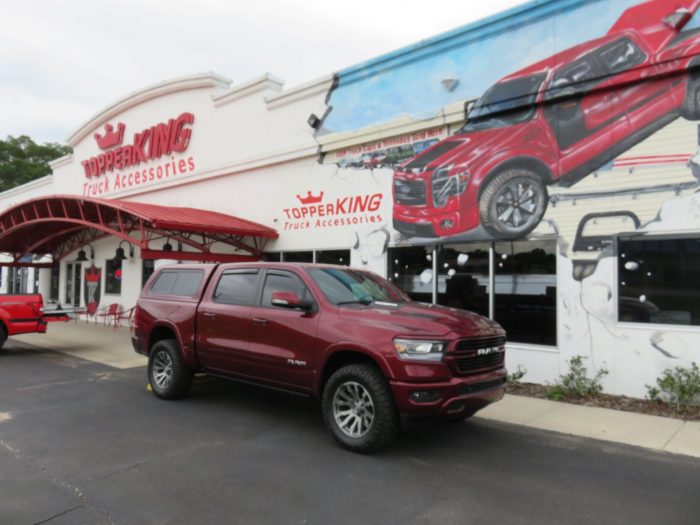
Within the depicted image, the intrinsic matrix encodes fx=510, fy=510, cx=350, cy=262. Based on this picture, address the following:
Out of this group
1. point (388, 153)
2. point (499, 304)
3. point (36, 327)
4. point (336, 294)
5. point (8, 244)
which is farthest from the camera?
point (8, 244)

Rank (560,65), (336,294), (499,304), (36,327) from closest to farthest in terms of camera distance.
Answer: (336,294) → (560,65) → (499,304) → (36,327)

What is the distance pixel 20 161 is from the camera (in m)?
43.2

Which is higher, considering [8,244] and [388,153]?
[388,153]

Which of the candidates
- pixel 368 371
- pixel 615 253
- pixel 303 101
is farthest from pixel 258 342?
pixel 303 101

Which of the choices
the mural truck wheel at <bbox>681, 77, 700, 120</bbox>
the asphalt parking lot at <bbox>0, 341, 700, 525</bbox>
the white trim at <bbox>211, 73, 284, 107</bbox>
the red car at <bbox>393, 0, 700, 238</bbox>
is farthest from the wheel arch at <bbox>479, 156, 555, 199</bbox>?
the white trim at <bbox>211, 73, 284, 107</bbox>

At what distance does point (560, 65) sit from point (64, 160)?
839 inches

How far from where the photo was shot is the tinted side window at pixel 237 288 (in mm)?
6512

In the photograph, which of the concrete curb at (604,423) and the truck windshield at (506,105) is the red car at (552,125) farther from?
the concrete curb at (604,423)

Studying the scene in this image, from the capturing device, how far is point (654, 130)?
7.55m

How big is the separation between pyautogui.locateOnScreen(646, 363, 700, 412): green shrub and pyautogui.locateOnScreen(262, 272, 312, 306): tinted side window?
16.8 ft

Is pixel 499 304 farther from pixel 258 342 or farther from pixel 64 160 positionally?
pixel 64 160

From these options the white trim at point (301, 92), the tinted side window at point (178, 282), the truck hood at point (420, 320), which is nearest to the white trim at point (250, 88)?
Result: the white trim at point (301, 92)

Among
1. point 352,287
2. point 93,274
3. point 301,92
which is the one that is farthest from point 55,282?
point 352,287

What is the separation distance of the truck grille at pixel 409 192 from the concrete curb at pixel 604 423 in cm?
439
